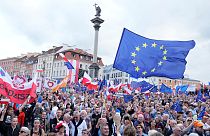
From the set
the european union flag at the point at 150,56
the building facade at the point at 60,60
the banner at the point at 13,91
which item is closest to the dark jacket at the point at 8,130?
the banner at the point at 13,91

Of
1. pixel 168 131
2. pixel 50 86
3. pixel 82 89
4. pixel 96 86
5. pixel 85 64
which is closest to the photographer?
pixel 168 131

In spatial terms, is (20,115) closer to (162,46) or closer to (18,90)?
(18,90)

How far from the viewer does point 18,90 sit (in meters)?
9.27

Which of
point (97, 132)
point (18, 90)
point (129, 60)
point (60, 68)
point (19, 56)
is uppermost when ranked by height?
point (19, 56)

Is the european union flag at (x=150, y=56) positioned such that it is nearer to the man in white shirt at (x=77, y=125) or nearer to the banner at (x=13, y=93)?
the man in white shirt at (x=77, y=125)

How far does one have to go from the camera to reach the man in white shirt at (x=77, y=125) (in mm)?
8653

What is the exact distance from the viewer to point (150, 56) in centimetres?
1053

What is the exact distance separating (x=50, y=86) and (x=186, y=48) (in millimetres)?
11676

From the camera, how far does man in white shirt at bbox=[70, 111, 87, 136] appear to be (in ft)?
28.4

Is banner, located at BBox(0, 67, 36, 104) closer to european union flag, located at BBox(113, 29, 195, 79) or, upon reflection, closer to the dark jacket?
the dark jacket

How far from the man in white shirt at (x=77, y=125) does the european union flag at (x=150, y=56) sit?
2.14 meters

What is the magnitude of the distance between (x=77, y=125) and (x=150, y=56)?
11.7 ft

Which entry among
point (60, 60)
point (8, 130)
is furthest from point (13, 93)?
point (60, 60)

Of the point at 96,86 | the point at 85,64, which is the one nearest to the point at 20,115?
the point at 96,86
